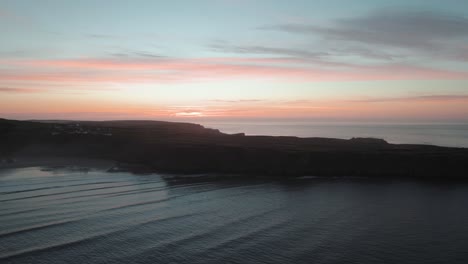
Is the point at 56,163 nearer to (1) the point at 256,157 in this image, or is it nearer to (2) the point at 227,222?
(1) the point at 256,157

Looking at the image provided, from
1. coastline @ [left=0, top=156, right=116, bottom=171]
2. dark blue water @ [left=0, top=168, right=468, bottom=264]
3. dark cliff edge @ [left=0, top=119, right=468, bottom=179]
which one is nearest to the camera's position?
dark blue water @ [left=0, top=168, right=468, bottom=264]

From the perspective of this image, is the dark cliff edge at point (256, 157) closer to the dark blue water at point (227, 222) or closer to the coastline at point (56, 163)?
the coastline at point (56, 163)

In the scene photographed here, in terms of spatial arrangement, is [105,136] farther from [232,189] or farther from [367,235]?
[367,235]

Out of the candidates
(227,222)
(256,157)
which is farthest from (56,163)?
(227,222)

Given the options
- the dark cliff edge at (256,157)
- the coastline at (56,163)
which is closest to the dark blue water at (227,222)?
the dark cliff edge at (256,157)

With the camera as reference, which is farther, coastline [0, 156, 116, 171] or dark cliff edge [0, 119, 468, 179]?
coastline [0, 156, 116, 171]

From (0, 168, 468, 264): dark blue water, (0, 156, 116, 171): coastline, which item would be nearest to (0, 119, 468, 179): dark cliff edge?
(0, 156, 116, 171): coastline

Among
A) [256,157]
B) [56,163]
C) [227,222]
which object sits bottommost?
[227,222]

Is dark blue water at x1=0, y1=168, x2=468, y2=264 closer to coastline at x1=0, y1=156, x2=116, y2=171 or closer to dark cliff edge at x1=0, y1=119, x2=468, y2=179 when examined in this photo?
dark cliff edge at x1=0, y1=119, x2=468, y2=179

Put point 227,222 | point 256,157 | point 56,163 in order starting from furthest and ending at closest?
point 56,163
point 256,157
point 227,222
